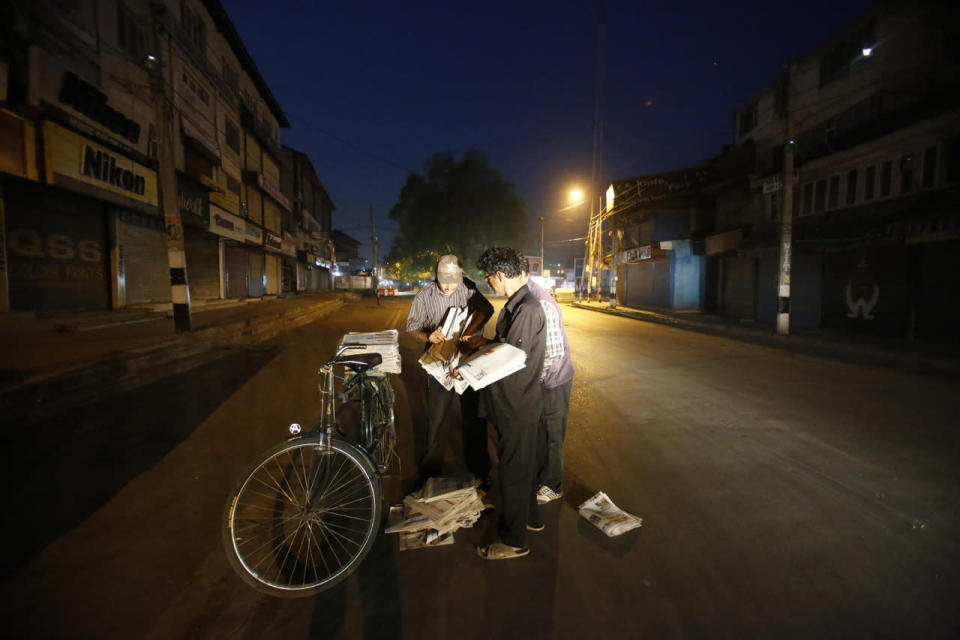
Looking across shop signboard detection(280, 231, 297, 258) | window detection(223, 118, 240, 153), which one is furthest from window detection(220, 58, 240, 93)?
shop signboard detection(280, 231, 297, 258)

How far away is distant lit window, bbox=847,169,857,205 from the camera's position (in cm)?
1363

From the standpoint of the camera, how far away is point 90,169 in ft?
34.2

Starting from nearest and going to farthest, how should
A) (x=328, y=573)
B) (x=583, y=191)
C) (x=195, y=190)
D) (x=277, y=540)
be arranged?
(x=328, y=573)
(x=277, y=540)
(x=195, y=190)
(x=583, y=191)

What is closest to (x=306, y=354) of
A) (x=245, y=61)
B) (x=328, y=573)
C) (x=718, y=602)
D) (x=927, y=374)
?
(x=328, y=573)

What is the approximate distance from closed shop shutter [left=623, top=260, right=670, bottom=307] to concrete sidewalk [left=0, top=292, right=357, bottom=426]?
70.1 ft

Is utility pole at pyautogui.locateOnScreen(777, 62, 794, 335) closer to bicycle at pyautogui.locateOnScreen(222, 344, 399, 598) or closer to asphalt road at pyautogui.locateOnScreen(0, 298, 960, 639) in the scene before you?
asphalt road at pyautogui.locateOnScreen(0, 298, 960, 639)

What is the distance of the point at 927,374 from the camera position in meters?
8.19

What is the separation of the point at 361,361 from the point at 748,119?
26188mm

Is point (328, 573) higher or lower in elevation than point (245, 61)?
lower

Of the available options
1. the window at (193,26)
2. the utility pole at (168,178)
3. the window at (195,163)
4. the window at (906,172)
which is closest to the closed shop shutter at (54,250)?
the utility pole at (168,178)

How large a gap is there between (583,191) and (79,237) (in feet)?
93.5

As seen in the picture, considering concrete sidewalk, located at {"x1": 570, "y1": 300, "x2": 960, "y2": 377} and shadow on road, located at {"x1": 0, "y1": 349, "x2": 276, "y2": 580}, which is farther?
concrete sidewalk, located at {"x1": 570, "y1": 300, "x2": 960, "y2": 377}

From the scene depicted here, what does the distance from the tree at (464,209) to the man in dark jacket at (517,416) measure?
45282 millimetres

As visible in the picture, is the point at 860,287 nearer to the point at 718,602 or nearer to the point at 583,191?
the point at 718,602
